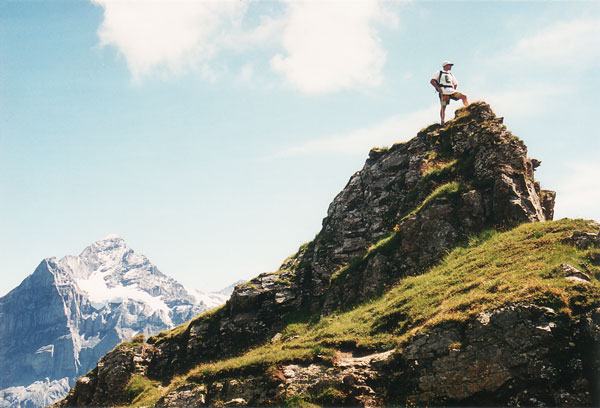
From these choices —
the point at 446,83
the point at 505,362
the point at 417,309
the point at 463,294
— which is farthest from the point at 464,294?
the point at 446,83

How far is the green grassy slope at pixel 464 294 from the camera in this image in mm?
17312

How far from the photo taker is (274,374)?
2070 centimetres

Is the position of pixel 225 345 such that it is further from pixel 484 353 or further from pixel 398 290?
pixel 484 353

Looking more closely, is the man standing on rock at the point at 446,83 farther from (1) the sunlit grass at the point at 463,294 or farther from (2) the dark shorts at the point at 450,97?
(1) the sunlit grass at the point at 463,294

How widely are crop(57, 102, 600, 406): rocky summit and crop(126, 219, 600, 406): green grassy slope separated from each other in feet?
0.32

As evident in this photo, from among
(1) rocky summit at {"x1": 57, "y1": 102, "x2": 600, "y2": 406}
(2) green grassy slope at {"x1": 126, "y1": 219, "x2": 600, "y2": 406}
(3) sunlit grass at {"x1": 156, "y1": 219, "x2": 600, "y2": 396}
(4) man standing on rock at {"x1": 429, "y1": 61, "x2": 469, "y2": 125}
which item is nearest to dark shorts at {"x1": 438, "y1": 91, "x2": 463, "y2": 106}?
(4) man standing on rock at {"x1": 429, "y1": 61, "x2": 469, "y2": 125}

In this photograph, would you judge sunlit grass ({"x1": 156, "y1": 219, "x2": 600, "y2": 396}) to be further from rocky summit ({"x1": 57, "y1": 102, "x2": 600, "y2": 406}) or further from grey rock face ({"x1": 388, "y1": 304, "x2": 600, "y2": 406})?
grey rock face ({"x1": 388, "y1": 304, "x2": 600, "y2": 406})

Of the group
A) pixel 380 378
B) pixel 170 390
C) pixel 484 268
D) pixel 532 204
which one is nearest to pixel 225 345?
pixel 170 390

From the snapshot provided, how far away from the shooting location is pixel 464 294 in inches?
800

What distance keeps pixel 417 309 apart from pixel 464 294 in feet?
9.59

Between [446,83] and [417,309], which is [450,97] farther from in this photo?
[417,309]

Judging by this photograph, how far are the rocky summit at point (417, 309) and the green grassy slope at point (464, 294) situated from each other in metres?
0.10

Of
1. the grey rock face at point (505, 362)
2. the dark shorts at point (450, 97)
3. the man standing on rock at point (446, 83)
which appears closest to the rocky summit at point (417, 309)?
the grey rock face at point (505, 362)

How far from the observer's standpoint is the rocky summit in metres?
15.8
